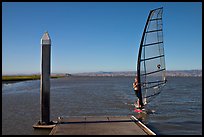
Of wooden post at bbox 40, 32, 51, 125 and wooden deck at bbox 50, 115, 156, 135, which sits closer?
wooden deck at bbox 50, 115, 156, 135

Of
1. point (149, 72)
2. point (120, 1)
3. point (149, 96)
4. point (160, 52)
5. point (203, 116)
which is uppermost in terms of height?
point (120, 1)

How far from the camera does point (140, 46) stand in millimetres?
15461

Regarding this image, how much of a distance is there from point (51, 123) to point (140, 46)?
22.2 ft

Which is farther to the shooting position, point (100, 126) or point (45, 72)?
point (45, 72)

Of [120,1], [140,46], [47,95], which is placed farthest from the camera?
[140,46]

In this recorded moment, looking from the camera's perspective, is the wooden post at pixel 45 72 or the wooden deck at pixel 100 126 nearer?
the wooden deck at pixel 100 126

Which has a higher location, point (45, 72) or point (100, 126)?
point (45, 72)

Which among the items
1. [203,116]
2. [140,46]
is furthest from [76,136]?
[203,116]

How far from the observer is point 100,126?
401 inches

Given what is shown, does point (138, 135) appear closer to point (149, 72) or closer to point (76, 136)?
point (76, 136)

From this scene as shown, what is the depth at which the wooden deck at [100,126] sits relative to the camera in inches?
365

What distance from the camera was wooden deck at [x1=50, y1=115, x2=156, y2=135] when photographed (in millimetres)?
9266

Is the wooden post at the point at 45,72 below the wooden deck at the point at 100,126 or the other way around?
the other way around

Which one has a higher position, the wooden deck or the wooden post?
the wooden post
